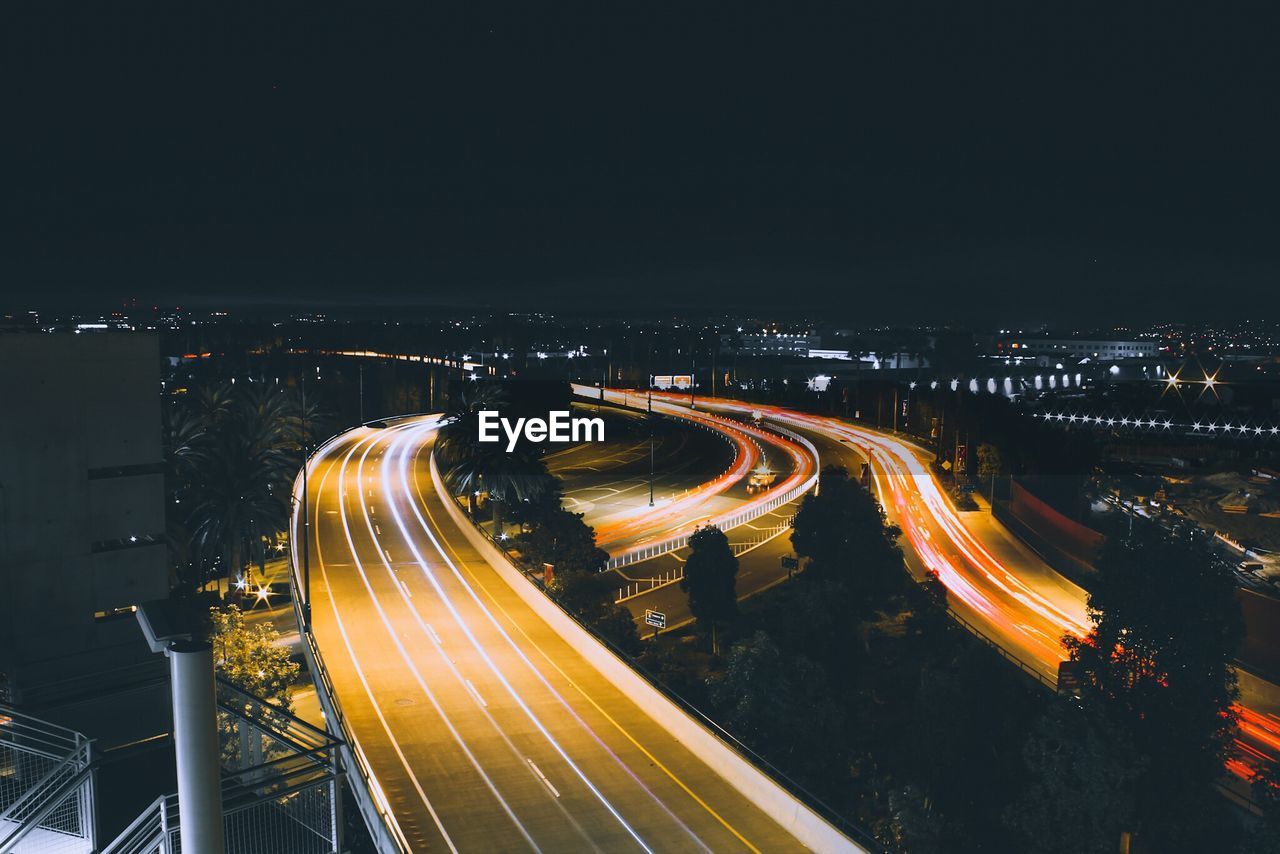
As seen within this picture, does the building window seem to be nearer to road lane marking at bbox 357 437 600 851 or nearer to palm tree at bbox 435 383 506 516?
road lane marking at bbox 357 437 600 851

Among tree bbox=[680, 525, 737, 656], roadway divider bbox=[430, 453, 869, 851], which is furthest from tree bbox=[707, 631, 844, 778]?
tree bbox=[680, 525, 737, 656]

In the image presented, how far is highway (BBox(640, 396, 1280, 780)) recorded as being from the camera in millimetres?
31544

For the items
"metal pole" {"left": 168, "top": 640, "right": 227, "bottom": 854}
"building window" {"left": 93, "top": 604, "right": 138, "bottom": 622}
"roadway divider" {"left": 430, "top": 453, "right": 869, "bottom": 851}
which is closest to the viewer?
"metal pole" {"left": 168, "top": 640, "right": 227, "bottom": 854}

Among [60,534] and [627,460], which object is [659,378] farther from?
[60,534]

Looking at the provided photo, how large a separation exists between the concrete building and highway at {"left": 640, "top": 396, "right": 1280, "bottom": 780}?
2928 cm

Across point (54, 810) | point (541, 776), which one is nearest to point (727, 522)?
point (541, 776)

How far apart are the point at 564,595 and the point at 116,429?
18737 mm

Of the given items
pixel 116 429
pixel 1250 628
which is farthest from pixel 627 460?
pixel 116 429

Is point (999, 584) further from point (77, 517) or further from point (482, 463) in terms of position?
point (77, 517)

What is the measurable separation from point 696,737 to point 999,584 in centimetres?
2845

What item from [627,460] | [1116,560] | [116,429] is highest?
[116,429]

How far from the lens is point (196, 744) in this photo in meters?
12.1

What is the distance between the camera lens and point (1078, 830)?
76.7ft

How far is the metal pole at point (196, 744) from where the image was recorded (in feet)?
39.1
